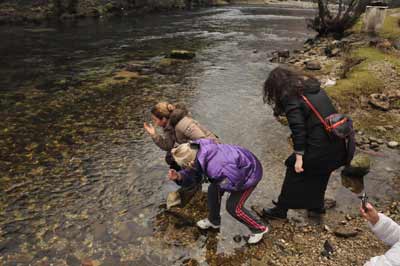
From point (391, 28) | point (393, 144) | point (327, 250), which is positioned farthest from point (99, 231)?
point (391, 28)

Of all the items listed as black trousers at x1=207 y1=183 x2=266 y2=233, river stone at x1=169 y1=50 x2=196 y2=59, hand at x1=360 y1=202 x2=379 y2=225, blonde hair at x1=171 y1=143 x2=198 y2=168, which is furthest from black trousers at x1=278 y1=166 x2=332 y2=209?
river stone at x1=169 y1=50 x2=196 y2=59

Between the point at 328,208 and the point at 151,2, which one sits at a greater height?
the point at 151,2

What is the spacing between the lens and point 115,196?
7777 mm

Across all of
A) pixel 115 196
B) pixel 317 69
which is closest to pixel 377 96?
pixel 317 69

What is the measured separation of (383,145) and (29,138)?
9750mm

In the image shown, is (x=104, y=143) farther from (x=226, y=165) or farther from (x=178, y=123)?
(x=226, y=165)

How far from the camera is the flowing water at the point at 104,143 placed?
6.41 m

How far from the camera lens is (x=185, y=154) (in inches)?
210

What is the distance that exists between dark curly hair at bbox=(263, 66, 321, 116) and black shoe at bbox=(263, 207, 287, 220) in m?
2.15

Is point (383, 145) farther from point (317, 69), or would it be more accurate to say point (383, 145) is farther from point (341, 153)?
point (317, 69)

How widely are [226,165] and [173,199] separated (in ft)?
→ 7.61

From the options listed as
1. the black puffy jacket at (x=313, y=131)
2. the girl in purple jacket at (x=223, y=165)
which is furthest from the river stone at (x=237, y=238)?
the black puffy jacket at (x=313, y=131)

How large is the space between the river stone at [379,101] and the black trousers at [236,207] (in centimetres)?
806

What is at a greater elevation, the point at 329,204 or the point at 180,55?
the point at 180,55
